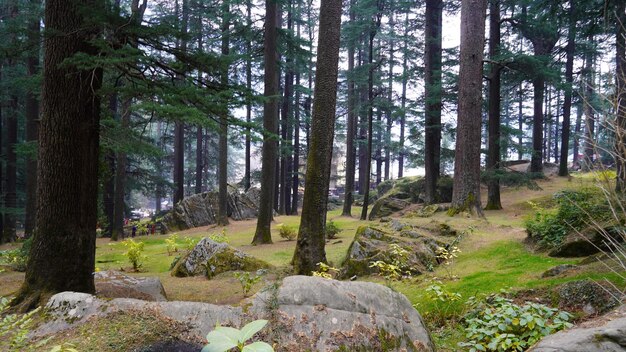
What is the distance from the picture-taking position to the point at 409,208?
65.5 ft

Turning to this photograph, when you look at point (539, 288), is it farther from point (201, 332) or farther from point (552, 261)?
point (201, 332)

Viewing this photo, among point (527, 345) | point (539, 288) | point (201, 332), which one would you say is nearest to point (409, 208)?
point (539, 288)

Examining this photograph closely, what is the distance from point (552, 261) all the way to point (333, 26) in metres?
5.87

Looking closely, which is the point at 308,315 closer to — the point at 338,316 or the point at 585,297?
the point at 338,316

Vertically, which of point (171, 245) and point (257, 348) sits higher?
point (257, 348)

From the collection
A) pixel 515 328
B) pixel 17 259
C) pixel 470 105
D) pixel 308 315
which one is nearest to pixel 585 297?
pixel 515 328

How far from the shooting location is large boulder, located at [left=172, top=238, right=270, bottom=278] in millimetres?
8328

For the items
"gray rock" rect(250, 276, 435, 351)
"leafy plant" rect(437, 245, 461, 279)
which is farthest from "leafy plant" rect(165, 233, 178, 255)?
"gray rock" rect(250, 276, 435, 351)

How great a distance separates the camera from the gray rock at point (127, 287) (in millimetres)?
5078

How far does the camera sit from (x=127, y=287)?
5.37 m

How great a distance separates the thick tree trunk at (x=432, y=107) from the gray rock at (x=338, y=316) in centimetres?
1573

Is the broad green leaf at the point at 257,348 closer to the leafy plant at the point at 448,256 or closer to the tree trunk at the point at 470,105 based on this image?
the leafy plant at the point at 448,256

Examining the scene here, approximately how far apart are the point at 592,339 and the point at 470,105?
30.2ft

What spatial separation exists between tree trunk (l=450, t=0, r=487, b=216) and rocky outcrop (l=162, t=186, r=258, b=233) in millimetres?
16378
